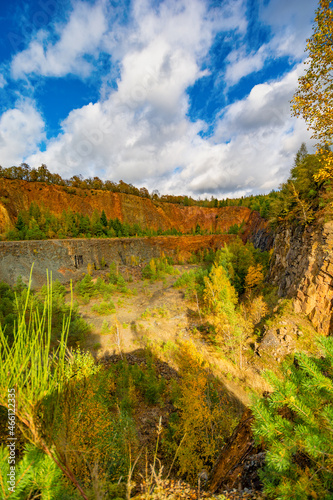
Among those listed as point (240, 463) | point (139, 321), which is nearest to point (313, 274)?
point (240, 463)

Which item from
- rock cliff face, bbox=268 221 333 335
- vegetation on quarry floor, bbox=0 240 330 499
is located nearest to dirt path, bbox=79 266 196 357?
vegetation on quarry floor, bbox=0 240 330 499

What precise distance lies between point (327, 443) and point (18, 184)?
5525cm

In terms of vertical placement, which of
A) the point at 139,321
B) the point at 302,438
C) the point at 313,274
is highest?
the point at 313,274

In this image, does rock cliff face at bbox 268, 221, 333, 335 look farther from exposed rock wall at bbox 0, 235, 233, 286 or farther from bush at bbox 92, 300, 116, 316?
exposed rock wall at bbox 0, 235, 233, 286

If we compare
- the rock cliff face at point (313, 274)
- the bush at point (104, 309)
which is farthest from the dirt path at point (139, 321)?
the rock cliff face at point (313, 274)

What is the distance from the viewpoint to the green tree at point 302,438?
1.59 meters

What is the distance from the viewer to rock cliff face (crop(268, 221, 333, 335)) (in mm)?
12891

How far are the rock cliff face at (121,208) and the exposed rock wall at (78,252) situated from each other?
9001mm

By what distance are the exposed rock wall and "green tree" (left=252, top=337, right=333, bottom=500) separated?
3031 centimetres

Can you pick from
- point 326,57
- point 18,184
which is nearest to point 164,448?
point 326,57

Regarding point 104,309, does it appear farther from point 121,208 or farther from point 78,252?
point 121,208

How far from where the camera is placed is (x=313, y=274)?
44.9 ft

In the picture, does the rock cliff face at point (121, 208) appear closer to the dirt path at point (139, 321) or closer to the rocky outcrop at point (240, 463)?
the dirt path at point (139, 321)

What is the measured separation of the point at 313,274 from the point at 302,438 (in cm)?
1482
